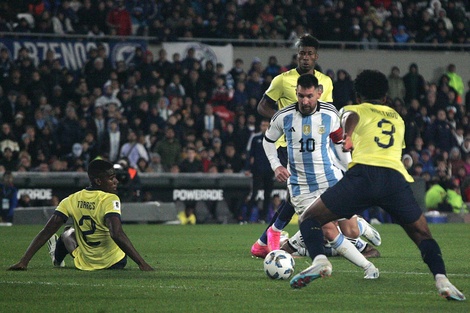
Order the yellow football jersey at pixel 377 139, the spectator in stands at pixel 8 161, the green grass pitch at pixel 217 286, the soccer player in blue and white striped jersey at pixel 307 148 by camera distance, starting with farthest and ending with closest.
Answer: the spectator in stands at pixel 8 161 → the soccer player in blue and white striped jersey at pixel 307 148 → the yellow football jersey at pixel 377 139 → the green grass pitch at pixel 217 286

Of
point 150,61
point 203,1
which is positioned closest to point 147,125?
point 150,61

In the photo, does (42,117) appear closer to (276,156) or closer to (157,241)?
(157,241)

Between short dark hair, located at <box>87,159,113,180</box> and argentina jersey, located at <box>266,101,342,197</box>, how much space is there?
6.28 ft

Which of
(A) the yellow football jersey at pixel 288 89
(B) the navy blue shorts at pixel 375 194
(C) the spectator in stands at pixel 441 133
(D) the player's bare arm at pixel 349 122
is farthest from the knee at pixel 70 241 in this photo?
(C) the spectator in stands at pixel 441 133

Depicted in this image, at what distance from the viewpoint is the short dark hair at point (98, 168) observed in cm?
1028

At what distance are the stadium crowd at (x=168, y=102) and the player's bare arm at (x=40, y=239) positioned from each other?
11.7m

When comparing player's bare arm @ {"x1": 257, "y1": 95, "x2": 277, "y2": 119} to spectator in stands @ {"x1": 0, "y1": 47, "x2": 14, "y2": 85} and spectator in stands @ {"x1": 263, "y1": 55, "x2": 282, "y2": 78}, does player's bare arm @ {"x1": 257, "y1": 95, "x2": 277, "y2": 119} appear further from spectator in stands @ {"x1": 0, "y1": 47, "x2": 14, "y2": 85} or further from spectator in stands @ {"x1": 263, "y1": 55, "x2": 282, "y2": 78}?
spectator in stands @ {"x1": 263, "y1": 55, "x2": 282, "y2": 78}

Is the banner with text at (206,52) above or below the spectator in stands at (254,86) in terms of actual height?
above

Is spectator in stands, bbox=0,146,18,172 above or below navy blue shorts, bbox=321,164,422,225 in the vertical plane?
below

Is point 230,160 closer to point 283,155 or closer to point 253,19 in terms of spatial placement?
point 253,19

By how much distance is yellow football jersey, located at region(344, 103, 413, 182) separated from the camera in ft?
27.7

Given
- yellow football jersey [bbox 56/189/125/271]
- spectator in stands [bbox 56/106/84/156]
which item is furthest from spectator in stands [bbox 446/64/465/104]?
yellow football jersey [bbox 56/189/125/271]

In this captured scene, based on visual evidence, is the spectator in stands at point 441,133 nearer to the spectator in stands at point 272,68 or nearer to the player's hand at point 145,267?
the spectator in stands at point 272,68

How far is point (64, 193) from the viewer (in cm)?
2147
